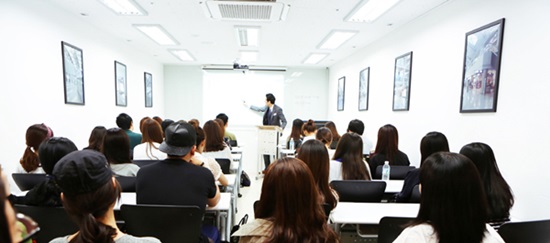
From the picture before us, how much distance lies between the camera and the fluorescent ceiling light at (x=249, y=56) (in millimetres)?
6255

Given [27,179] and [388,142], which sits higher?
[388,142]

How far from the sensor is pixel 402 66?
4.23 meters

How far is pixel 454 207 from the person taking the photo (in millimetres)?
1027

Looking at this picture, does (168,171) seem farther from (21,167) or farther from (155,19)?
(155,19)

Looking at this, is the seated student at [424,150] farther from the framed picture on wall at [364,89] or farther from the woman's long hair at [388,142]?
the framed picture on wall at [364,89]

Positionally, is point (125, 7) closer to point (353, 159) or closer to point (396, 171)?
point (353, 159)

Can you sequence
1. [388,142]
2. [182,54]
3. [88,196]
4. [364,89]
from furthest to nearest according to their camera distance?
[182,54]
[364,89]
[388,142]
[88,196]

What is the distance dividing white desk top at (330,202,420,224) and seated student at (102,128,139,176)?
1771mm

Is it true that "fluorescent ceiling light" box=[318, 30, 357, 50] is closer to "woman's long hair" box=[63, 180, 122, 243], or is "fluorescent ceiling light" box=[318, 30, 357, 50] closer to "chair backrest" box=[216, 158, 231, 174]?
"chair backrest" box=[216, 158, 231, 174]

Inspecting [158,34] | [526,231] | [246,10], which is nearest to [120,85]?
[158,34]

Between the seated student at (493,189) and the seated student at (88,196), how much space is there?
1836 mm

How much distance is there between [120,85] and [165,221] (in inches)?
195

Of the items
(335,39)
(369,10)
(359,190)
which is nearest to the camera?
(359,190)

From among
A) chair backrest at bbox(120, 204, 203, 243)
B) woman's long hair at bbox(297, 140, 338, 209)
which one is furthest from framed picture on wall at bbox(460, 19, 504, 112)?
chair backrest at bbox(120, 204, 203, 243)
